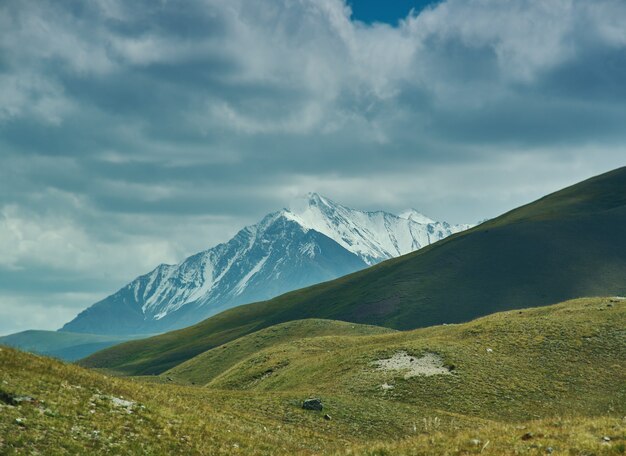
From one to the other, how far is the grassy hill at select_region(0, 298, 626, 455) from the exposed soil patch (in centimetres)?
76

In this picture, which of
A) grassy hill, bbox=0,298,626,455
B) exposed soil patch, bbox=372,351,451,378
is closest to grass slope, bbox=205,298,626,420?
grassy hill, bbox=0,298,626,455

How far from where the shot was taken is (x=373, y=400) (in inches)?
1934

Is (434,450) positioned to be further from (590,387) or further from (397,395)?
(590,387)

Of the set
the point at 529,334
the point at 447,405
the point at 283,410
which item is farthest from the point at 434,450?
the point at 529,334

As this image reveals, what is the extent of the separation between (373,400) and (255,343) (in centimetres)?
8906

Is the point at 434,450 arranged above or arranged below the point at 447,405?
above

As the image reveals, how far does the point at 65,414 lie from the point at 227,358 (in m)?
108

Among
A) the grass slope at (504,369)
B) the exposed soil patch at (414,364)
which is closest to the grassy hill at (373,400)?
the grass slope at (504,369)

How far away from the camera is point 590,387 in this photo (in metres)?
58.0

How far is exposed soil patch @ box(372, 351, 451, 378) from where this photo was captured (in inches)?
2400

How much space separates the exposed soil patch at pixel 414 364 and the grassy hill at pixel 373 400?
76cm

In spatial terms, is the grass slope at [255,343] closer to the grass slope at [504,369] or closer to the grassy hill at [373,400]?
the grassy hill at [373,400]

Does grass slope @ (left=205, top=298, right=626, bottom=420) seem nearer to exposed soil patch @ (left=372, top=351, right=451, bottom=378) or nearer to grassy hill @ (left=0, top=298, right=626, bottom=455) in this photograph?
grassy hill @ (left=0, top=298, right=626, bottom=455)

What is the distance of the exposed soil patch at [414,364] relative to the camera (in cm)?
6096
